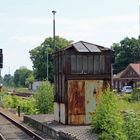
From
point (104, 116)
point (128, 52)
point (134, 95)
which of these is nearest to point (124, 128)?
point (104, 116)

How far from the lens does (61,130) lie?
18.8 metres

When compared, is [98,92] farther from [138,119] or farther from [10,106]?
[10,106]

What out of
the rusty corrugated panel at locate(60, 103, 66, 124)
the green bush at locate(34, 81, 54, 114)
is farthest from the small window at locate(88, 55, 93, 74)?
the green bush at locate(34, 81, 54, 114)

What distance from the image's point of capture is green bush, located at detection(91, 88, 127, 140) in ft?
46.8

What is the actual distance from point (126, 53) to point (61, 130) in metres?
99.7

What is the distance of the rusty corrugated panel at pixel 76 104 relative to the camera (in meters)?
21.1

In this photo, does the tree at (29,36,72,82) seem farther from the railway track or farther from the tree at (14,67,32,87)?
the railway track

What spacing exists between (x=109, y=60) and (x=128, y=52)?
96838mm

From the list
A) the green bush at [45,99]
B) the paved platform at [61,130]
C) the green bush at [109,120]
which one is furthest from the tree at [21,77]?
the green bush at [109,120]

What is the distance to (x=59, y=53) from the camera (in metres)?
22.5

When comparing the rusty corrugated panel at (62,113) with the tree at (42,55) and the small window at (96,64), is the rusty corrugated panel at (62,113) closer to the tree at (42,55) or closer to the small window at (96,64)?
the small window at (96,64)

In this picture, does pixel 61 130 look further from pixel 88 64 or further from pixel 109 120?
pixel 88 64

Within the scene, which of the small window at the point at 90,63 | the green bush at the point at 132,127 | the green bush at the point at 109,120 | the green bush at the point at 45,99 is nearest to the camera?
the green bush at the point at 132,127

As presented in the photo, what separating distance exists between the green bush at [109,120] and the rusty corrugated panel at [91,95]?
10.7ft
